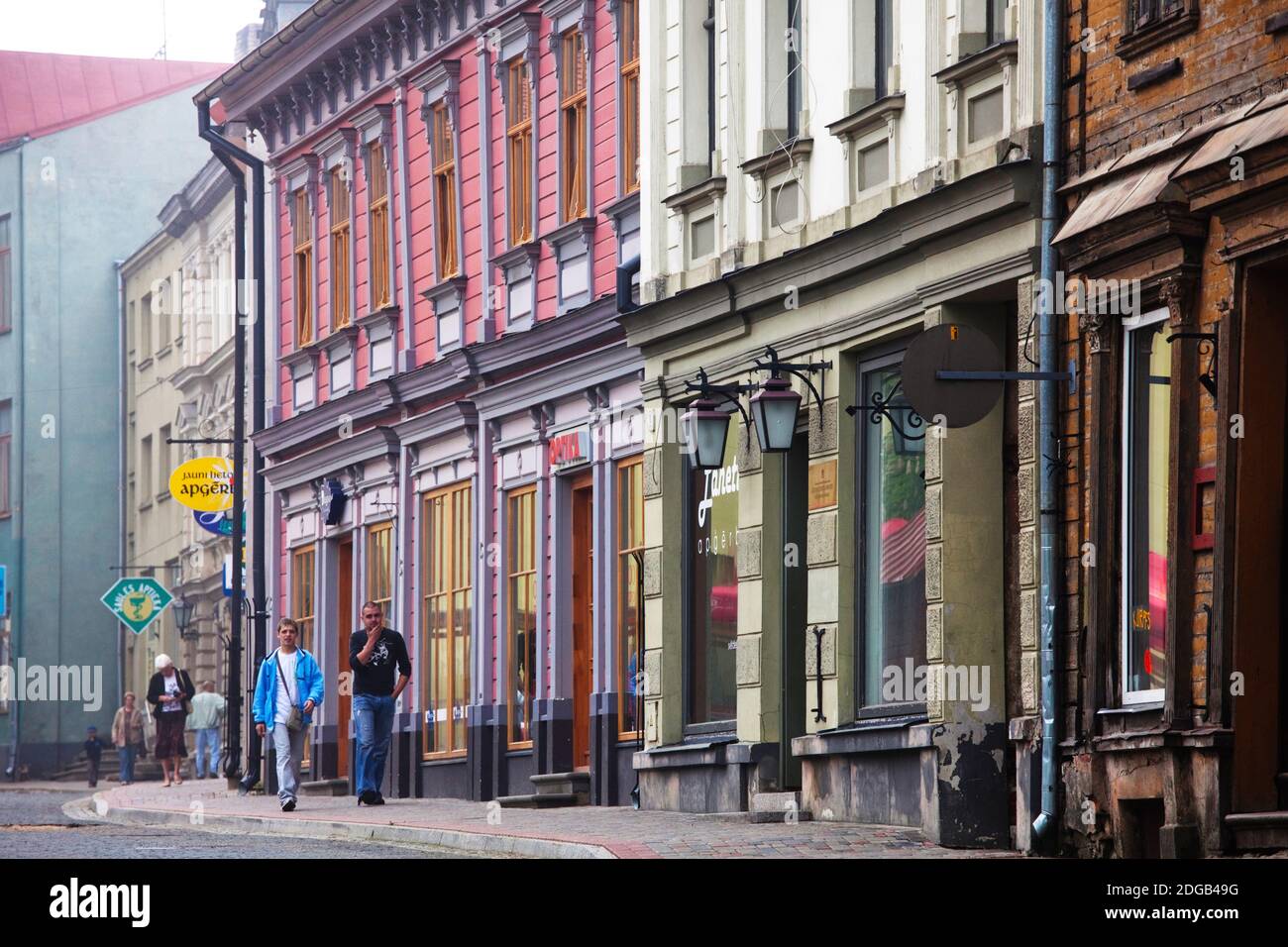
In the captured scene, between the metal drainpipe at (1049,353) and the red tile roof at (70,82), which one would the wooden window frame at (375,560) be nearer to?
the metal drainpipe at (1049,353)

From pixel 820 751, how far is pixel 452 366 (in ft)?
31.5

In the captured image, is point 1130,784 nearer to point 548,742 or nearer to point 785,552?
point 785,552

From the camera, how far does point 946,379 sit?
52.5 feet

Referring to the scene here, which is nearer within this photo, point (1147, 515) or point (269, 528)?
point (1147, 515)

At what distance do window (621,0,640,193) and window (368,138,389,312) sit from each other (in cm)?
671

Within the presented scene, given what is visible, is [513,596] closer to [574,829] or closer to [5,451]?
[574,829]

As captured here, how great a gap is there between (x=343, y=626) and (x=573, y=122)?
8.79 meters

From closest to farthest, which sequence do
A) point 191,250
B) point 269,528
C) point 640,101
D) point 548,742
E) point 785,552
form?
point 785,552 → point 640,101 → point 548,742 → point 269,528 → point 191,250

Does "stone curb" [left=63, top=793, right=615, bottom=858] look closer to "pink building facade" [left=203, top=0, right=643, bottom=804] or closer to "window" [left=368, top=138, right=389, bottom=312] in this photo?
"pink building facade" [left=203, top=0, right=643, bottom=804]

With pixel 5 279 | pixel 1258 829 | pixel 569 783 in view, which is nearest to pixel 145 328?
pixel 5 279

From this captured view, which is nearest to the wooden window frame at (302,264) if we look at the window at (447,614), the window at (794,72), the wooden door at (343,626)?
the wooden door at (343,626)

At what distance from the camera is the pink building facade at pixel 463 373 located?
25.0 meters
